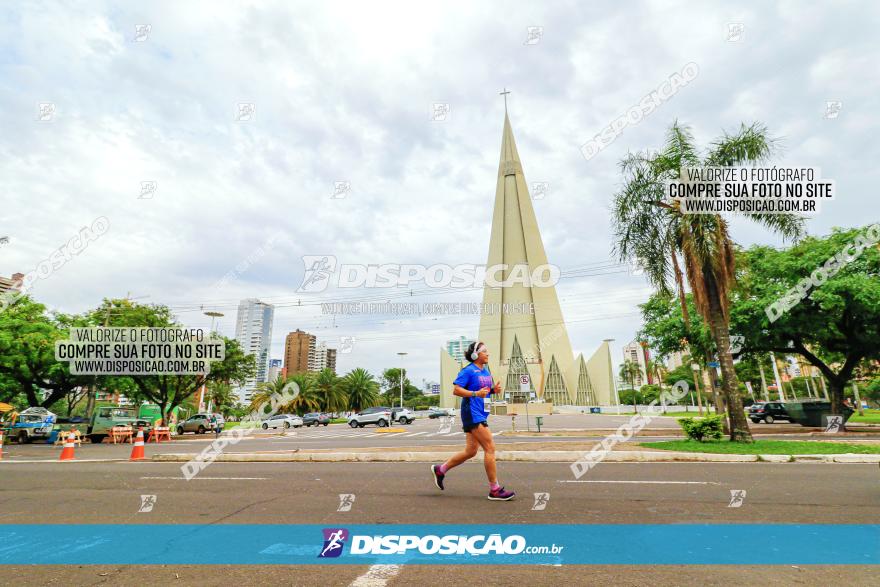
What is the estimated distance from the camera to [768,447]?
11750 mm

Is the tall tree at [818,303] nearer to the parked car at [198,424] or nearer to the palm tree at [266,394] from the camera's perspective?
the parked car at [198,424]

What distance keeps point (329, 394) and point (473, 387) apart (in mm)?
61008

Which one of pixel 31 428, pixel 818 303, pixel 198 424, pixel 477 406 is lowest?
pixel 198 424

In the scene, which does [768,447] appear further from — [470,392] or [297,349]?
[297,349]

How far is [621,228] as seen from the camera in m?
14.6

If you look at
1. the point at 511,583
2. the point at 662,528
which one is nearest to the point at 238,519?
the point at 511,583

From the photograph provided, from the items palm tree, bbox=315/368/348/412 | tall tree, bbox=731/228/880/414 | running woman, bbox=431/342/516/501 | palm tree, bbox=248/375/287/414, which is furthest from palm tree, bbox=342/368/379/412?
running woman, bbox=431/342/516/501

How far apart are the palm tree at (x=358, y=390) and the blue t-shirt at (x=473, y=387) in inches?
2466

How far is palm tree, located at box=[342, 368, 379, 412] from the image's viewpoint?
66.7m

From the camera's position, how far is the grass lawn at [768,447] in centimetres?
1065

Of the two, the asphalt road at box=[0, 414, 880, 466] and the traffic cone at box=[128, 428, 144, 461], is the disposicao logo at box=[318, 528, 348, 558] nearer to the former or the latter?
the asphalt road at box=[0, 414, 880, 466]

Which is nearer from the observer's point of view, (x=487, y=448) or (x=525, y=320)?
(x=487, y=448)

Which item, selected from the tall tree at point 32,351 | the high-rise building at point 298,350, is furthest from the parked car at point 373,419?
the high-rise building at point 298,350

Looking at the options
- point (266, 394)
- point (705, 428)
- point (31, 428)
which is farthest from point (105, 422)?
point (266, 394)
